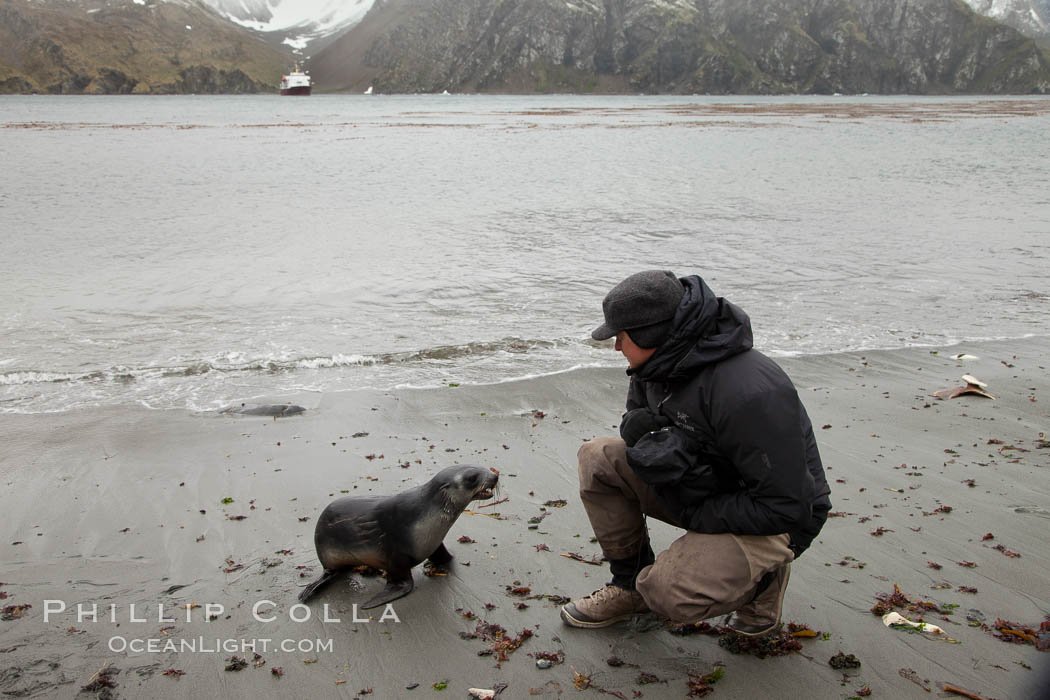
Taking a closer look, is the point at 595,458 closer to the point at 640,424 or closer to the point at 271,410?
the point at 640,424

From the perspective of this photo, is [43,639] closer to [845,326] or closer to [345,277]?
[845,326]

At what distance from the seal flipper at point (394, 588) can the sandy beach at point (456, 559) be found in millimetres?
66

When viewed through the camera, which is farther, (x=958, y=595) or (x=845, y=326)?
(x=845, y=326)

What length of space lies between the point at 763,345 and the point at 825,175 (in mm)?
23892

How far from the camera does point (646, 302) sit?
3244 millimetres

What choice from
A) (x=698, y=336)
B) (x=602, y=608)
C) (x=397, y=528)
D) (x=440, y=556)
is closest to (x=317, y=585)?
(x=397, y=528)

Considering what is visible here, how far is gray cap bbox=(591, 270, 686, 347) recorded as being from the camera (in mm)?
3238

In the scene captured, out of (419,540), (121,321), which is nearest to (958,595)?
(419,540)

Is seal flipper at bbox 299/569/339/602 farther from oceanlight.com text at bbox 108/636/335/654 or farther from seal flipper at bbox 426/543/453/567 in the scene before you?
seal flipper at bbox 426/543/453/567

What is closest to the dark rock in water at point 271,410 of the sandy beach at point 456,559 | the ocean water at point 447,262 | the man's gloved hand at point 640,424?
the sandy beach at point 456,559

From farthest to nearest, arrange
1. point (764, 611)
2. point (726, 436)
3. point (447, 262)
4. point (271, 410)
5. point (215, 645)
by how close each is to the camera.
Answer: point (447, 262) < point (271, 410) < point (215, 645) < point (764, 611) < point (726, 436)

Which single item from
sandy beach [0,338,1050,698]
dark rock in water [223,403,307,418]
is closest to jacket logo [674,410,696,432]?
sandy beach [0,338,1050,698]

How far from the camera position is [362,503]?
440 centimetres

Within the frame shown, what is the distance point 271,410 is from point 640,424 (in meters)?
4.85
